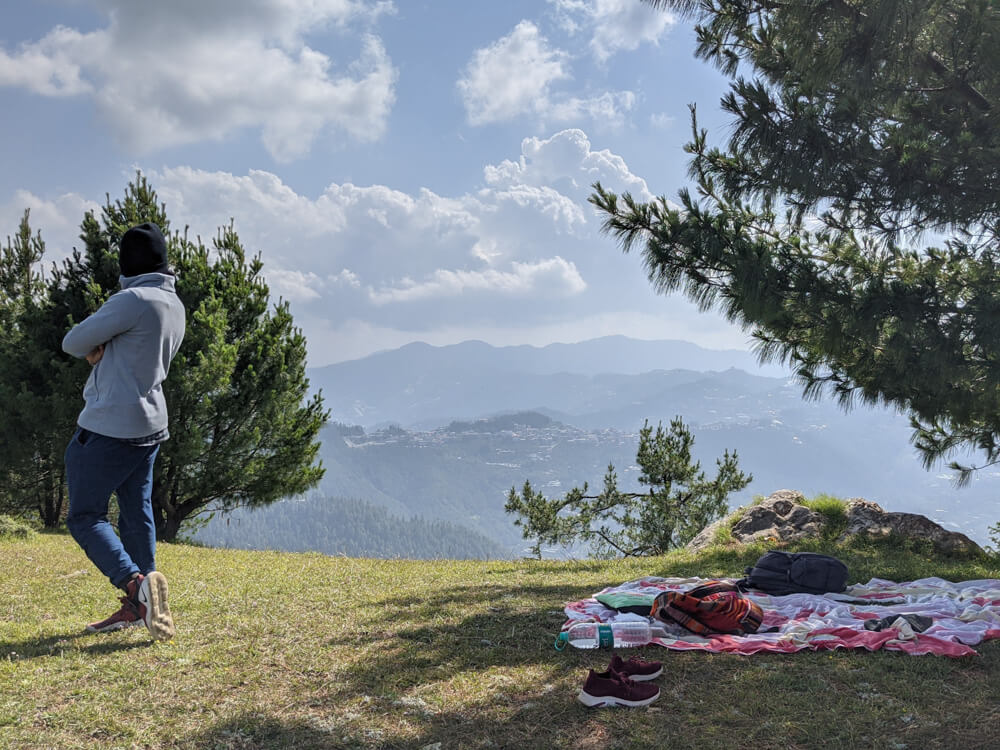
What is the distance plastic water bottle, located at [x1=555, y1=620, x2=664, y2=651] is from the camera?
4.63 m

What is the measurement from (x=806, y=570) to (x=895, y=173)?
4244 mm

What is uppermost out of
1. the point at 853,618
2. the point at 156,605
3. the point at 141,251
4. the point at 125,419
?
the point at 141,251

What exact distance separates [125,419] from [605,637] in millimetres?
3651

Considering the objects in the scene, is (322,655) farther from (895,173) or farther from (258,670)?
(895,173)

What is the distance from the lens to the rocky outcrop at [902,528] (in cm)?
998

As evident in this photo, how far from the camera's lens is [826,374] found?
9188 mm

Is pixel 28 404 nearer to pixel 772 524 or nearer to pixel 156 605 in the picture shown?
pixel 156 605

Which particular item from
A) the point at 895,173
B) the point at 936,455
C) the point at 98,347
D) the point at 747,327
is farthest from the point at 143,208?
the point at 936,455

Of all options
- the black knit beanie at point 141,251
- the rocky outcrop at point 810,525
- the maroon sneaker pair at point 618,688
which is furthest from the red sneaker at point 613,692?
the rocky outcrop at point 810,525

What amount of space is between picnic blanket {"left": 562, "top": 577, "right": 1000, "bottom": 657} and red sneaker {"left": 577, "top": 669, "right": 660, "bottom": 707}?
99 cm

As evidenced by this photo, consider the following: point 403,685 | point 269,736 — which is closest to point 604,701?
point 403,685

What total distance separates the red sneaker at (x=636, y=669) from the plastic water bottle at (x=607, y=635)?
0.59 meters

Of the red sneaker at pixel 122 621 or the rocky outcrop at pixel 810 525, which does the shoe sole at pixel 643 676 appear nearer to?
the red sneaker at pixel 122 621

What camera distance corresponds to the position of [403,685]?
12.8ft
